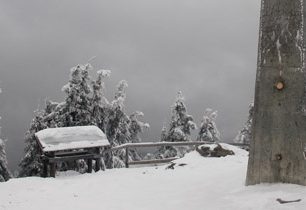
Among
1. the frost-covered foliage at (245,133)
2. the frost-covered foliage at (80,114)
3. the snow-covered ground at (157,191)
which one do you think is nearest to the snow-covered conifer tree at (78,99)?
the frost-covered foliage at (80,114)

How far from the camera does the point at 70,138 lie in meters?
16.0

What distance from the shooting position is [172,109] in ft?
116

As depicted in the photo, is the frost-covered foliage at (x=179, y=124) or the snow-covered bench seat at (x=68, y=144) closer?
the snow-covered bench seat at (x=68, y=144)

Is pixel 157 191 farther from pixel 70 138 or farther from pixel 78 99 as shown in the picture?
pixel 78 99

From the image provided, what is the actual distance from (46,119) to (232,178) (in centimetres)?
1890

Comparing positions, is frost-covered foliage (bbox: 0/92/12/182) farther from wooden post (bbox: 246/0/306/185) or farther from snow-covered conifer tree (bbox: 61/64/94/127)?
wooden post (bbox: 246/0/306/185)

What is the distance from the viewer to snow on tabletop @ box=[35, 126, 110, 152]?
15472mm

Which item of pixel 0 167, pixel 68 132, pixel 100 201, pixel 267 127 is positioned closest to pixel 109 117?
pixel 0 167

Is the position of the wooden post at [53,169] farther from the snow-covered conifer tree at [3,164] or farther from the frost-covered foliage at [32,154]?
the snow-covered conifer tree at [3,164]

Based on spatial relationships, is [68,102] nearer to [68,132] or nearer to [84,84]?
[84,84]

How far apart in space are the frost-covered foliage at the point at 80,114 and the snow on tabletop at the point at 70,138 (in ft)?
30.3

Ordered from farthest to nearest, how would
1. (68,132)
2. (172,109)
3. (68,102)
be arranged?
(172,109)
(68,102)
(68,132)

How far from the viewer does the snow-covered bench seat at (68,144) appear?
1542 cm

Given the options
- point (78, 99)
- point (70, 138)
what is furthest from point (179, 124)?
point (70, 138)
